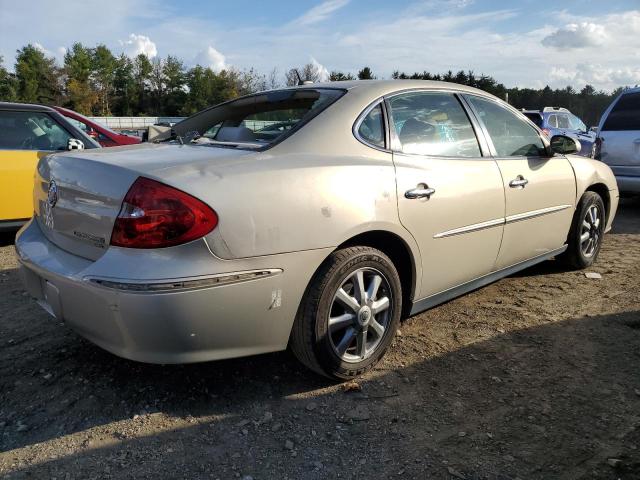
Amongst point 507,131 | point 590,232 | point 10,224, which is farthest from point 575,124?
point 10,224

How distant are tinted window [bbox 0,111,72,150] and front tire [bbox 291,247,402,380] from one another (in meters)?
4.53

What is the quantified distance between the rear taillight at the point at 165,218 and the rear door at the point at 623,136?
Answer: 715cm

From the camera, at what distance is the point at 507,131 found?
12.8 ft

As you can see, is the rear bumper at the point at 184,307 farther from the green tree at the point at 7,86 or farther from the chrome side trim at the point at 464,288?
the green tree at the point at 7,86

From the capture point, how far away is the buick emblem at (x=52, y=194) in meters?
2.68

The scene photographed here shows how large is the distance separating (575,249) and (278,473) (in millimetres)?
3518

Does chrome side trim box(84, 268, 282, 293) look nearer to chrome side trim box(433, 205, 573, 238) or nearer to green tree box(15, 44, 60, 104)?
chrome side trim box(433, 205, 573, 238)

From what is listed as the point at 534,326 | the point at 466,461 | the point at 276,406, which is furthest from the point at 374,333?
the point at 534,326

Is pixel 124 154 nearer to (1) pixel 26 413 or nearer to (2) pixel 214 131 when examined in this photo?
(2) pixel 214 131

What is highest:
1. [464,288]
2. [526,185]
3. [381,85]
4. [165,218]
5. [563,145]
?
[381,85]

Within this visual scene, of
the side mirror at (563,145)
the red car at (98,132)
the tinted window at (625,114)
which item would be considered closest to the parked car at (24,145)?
the red car at (98,132)

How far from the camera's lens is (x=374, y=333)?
2912mm

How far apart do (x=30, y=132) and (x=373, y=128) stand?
4.52 m

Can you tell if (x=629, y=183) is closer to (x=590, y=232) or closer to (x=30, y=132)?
(x=590, y=232)
